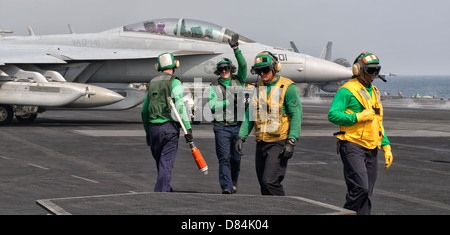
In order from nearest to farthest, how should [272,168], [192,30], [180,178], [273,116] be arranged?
[272,168]
[273,116]
[180,178]
[192,30]

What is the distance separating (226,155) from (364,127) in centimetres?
275

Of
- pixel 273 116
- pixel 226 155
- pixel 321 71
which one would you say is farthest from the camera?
pixel 321 71

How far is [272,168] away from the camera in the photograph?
770 centimetres

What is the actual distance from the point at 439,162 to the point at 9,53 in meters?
15.0

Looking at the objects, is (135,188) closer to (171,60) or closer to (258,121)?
(171,60)

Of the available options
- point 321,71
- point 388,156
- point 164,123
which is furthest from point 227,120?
point 321,71

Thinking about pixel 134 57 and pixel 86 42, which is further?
pixel 86 42

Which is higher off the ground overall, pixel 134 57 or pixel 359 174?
pixel 134 57

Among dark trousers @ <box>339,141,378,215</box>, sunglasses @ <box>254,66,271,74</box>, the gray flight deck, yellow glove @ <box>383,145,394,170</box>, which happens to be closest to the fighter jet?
the gray flight deck

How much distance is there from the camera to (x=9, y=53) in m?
23.1

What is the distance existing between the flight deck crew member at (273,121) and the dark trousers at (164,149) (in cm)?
102

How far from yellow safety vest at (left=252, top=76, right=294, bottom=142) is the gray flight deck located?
2.85ft

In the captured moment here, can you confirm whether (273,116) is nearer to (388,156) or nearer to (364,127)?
(364,127)

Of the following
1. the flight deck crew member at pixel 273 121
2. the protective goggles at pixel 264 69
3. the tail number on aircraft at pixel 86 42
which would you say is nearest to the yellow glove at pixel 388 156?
the flight deck crew member at pixel 273 121
